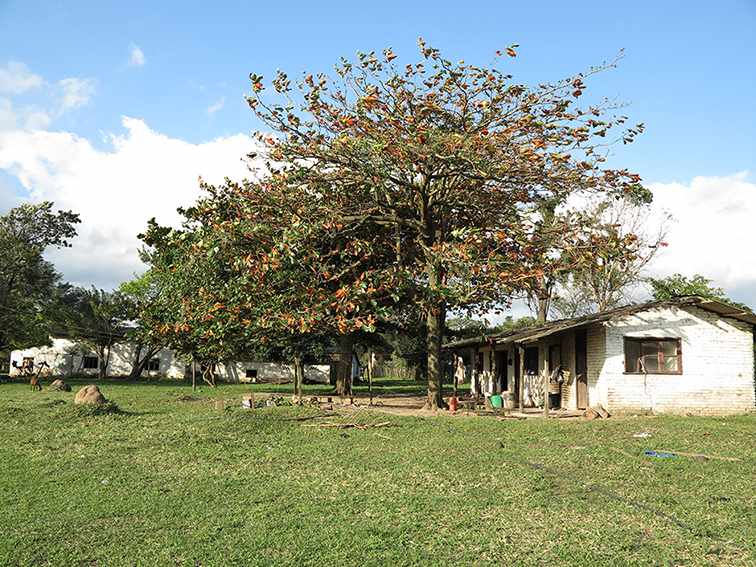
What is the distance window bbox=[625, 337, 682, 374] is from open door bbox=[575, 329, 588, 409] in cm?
149

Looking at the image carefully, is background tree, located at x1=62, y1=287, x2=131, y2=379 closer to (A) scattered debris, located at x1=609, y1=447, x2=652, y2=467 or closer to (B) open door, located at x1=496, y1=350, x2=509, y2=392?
(B) open door, located at x1=496, y1=350, x2=509, y2=392

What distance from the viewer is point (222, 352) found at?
3000cm

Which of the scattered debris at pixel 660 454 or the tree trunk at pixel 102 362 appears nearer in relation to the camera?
the scattered debris at pixel 660 454

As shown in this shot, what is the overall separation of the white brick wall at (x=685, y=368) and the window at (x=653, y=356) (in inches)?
6.9

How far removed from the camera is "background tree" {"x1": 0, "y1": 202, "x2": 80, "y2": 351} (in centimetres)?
4172

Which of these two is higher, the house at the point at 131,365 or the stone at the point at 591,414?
→ the house at the point at 131,365

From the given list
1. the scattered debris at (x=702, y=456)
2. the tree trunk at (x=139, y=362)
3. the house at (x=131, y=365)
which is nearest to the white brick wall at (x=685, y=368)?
the scattered debris at (x=702, y=456)

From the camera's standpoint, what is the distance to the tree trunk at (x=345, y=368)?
31.1 meters

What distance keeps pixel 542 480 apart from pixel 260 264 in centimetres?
1132

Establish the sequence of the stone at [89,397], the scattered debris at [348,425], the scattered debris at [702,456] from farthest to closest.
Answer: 1. the stone at [89,397]
2. the scattered debris at [348,425]
3. the scattered debris at [702,456]

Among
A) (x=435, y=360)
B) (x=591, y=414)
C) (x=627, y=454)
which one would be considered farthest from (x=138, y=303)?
(x=627, y=454)

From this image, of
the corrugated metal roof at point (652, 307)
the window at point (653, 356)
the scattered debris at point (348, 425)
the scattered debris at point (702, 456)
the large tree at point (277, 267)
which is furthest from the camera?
the window at point (653, 356)

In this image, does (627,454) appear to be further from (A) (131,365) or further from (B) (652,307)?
(A) (131,365)

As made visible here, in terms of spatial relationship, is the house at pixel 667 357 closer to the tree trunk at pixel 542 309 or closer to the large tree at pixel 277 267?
the large tree at pixel 277 267
